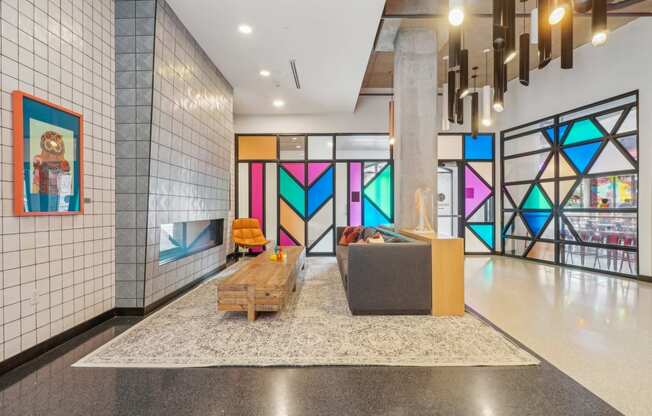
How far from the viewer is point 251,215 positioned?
7.97m

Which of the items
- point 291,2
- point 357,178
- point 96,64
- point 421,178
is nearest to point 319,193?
point 357,178

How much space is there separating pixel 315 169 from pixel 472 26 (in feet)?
13.9

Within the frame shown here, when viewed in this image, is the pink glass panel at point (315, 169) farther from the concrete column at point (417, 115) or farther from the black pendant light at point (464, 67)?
the black pendant light at point (464, 67)

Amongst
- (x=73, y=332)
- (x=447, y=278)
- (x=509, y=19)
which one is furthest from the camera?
(x=447, y=278)

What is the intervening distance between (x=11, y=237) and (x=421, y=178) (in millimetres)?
4584

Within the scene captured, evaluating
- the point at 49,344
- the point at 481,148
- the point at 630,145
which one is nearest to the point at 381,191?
the point at 481,148

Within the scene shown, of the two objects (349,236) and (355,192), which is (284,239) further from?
(349,236)

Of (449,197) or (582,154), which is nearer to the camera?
(582,154)

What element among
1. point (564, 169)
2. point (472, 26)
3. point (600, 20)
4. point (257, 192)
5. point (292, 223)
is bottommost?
point (292, 223)

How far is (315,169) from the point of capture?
7.88m

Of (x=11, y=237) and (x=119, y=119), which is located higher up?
(x=119, y=119)

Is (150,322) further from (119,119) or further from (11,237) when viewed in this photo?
(119,119)

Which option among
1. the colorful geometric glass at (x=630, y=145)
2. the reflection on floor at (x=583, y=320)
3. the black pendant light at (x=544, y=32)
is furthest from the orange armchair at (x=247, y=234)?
the colorful geometric glass at (x=630, y=145)

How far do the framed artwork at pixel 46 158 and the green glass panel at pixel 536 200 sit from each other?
25.3 feet
